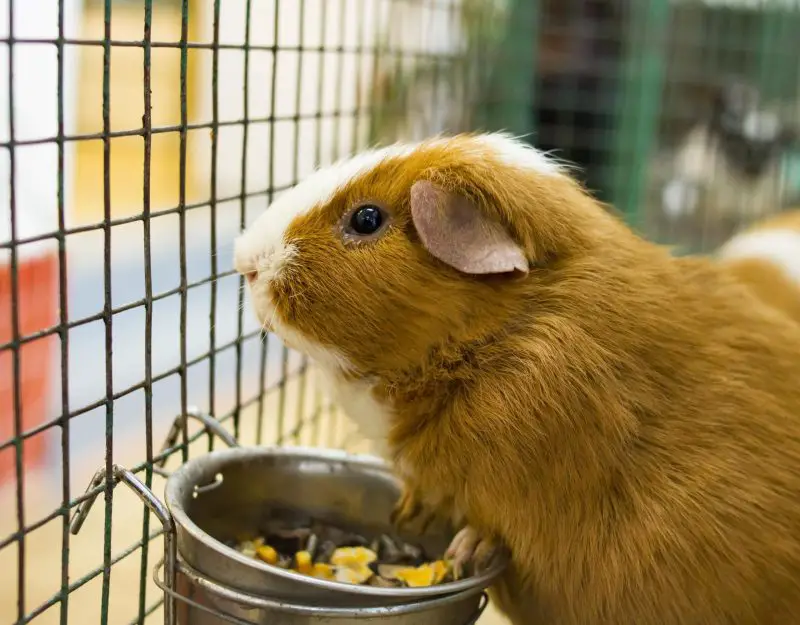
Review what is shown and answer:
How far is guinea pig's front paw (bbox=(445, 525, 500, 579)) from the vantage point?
1.06 metres

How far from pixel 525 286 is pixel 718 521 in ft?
1.12

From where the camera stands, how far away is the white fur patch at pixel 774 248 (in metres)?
1.93

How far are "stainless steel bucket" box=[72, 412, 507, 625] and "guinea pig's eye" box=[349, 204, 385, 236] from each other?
340 millimetres

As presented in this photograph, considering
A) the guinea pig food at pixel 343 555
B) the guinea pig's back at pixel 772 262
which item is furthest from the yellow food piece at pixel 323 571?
the guinea pig's back at pixel 772 262

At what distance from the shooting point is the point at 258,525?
4.00ft

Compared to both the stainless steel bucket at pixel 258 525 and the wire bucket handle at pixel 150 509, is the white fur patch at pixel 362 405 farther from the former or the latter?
the wire bucket handle at pixel 150 509

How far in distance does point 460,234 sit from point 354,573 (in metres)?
0.45

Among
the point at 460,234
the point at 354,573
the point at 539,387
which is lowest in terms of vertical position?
the point at 354,573

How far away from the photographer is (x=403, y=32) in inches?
79.7

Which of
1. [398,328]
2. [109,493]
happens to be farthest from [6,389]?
[398,328]

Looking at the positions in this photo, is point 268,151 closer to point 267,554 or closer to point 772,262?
point 267,554

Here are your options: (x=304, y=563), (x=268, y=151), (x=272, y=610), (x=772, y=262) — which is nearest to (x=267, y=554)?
(x=304, y=563)

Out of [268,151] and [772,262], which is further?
[772,262]

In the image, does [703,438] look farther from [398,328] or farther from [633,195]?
[633,195]
